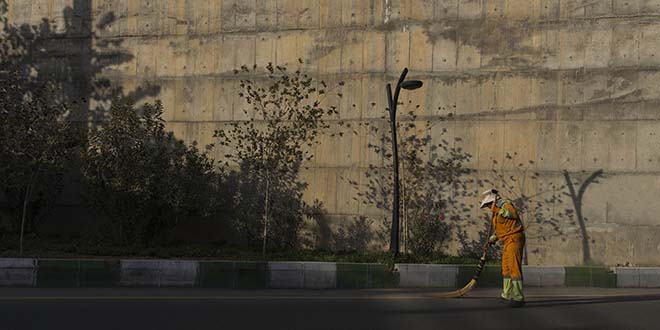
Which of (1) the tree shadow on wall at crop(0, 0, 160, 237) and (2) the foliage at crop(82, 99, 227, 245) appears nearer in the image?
(2) the foliage at crop(82, 99, 227, 245)

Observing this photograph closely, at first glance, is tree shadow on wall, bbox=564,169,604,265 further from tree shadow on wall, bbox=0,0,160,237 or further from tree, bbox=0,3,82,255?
tree, bbox=0,3,82,255

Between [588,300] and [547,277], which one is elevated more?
[547,277]

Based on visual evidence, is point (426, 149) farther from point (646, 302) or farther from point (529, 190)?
point (646, 302)

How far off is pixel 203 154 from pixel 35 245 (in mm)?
3399

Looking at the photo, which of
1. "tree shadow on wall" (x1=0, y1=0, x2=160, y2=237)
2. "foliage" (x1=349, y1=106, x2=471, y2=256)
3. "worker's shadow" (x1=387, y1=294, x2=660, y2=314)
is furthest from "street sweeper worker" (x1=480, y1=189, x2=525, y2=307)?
"tree shadow on wall" (x1=0, y1=0, x2=160, y2=237)

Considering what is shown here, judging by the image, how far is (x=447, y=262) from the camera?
10875mm

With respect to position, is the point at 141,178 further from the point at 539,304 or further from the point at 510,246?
the point at 539,304

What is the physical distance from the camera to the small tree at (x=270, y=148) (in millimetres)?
11820

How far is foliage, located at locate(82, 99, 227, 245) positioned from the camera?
36.8 feet

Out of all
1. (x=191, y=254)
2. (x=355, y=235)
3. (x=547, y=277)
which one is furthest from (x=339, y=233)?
(x=547, y=277)

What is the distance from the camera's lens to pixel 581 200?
37.8 ft

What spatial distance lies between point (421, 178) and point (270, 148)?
2.88m

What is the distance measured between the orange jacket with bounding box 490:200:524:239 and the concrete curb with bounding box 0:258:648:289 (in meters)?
2.01

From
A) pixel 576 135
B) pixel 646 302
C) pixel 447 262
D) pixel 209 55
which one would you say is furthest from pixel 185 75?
pixel 646 302
